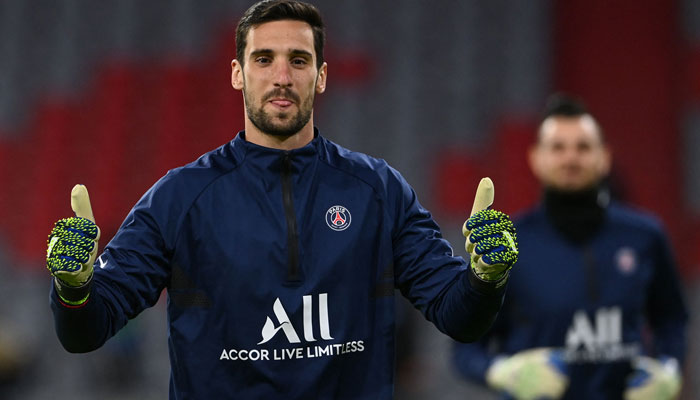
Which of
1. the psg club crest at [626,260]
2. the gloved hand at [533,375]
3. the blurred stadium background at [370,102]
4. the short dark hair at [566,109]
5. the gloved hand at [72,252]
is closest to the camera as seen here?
the gloved hand at [72,252]

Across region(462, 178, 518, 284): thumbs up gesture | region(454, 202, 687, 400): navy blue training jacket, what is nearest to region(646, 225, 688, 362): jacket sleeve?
region(454, 202, 687, 400): navy blue training jacket

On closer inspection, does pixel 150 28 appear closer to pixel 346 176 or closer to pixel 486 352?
pixel 486 352

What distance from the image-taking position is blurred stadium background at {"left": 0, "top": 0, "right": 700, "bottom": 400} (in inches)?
244

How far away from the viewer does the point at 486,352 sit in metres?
3.23

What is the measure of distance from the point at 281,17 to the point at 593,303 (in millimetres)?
1611

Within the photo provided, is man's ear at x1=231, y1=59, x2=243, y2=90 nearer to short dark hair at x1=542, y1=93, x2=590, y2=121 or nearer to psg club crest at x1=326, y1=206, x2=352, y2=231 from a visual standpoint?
psg club crest at x1=326, y1=206, x2=352, y2=231

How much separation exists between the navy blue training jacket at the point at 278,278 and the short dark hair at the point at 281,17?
0.24 metres

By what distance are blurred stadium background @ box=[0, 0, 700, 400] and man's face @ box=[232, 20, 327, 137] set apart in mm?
4158

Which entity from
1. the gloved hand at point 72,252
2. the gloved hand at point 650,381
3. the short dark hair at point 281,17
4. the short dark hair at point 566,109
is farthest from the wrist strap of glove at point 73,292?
the short dark hair at point 566,109

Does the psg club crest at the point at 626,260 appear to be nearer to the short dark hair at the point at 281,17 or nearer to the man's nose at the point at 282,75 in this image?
the short dark hair at the point at 281,17

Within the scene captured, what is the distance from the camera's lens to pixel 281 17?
6.64ft

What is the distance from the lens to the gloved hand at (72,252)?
65.2 inches

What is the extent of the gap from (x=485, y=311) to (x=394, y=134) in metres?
4.69

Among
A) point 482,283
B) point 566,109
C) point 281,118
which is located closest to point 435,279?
point 482,283
